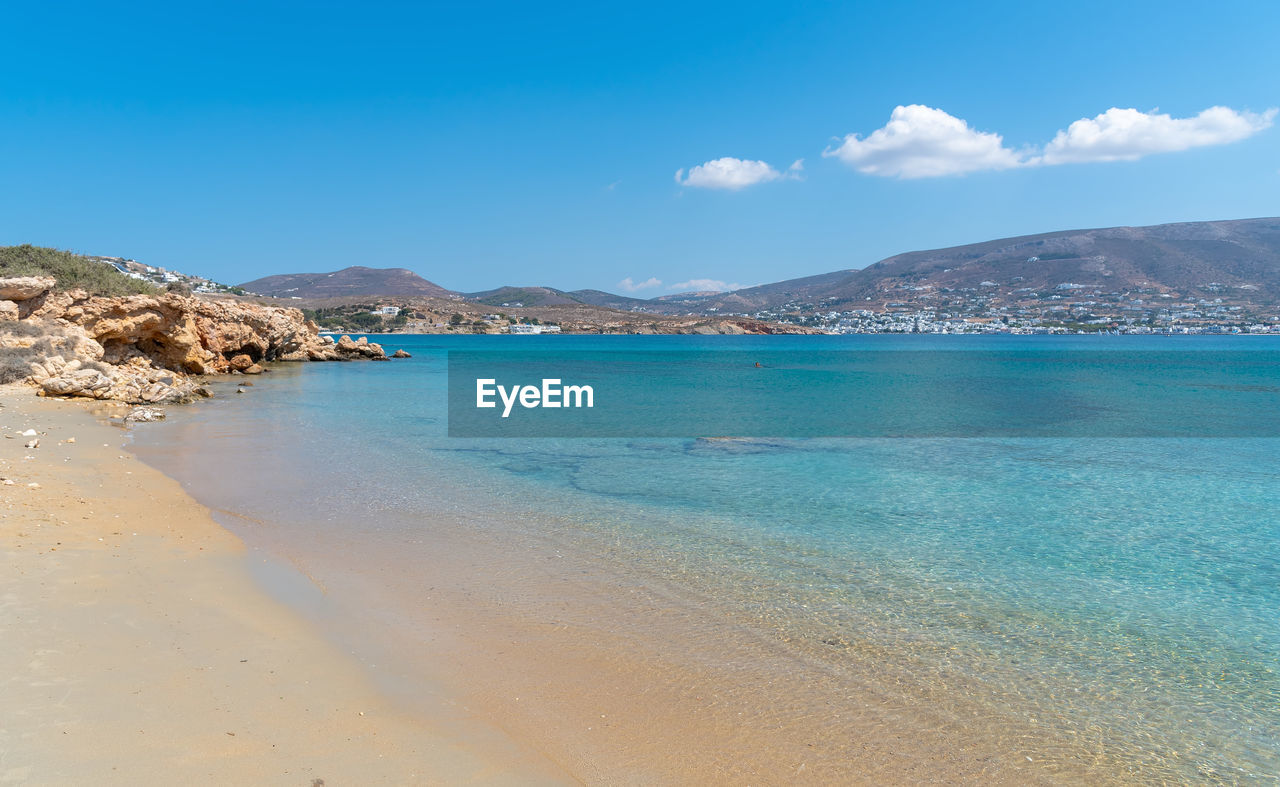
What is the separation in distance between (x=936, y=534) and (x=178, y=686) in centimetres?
891

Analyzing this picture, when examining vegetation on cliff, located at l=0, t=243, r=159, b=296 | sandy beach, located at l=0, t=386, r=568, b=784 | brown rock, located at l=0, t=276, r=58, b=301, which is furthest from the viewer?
vegetation on cliff, located at l=0, t=243, r=159, b=296

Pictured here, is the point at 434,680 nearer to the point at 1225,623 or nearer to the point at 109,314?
the point at 1225,623

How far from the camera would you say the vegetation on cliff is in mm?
27312

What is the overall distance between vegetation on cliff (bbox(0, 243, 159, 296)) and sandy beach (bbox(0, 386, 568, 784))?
2398 cm

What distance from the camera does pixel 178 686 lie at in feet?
16.5

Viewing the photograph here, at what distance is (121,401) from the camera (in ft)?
69.7

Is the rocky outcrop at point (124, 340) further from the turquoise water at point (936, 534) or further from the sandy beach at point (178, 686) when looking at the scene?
the sandy beach at point (178, 686)

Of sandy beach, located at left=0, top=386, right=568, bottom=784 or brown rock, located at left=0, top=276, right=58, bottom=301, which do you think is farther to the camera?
brown rock, located at left=0, top=276, right=58, bottom=301

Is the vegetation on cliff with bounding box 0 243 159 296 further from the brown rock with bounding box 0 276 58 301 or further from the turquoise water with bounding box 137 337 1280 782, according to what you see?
the turquoise water with bounding box 137 337 1280 782

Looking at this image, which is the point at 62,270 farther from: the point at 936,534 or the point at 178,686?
the point at 936,534

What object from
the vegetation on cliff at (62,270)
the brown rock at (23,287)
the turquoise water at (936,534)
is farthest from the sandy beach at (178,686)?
the vegetation on cliff at (62,270)

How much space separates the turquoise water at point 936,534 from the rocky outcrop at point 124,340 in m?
3.74

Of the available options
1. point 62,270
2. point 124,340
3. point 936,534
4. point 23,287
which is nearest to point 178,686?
point 936,534

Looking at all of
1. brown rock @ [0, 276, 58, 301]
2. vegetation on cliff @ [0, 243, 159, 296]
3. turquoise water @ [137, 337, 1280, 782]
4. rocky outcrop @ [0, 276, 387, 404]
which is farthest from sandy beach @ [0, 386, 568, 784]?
vegetation on cliff @ [0, 243, 159, 296]
